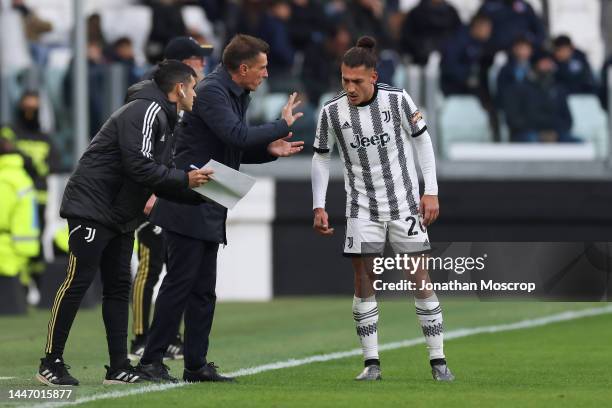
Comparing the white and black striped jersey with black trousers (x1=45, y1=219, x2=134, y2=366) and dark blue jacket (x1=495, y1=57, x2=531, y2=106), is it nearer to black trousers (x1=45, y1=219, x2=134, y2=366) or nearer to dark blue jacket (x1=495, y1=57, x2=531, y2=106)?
black trousers (x1=45, y1=219, x2=134, y2=366)

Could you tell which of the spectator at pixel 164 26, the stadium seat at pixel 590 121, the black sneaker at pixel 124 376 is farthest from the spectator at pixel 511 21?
the black sneaker at pixel 124 376

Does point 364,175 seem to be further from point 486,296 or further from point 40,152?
point 40,152

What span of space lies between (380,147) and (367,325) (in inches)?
40.0

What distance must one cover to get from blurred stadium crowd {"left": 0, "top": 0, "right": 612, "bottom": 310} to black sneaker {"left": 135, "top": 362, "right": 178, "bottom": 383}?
7121 mm

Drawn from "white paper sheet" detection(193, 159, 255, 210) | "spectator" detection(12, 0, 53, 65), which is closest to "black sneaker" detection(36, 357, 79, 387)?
"white paper sheet" detection(193, 159, 255, 210)

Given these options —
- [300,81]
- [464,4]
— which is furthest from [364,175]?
[464,4]

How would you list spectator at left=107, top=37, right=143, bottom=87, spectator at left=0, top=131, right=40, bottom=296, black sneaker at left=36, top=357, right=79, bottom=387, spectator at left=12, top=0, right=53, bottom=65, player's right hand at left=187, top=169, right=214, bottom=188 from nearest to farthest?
player's right hand at left=187, top=169, right=214, bottom=188 → black sneaker at left=36, top=357, right=79, bottom=387 → spectator at left=0, top=131, right=40, bottom=296 → spectator at left=107, top=37, right=143, bottom=87 → spectator at left=12, top=0, right=53, bottom=65

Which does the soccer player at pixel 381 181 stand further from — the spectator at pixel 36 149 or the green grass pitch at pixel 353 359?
the spectator at pixel 36 149

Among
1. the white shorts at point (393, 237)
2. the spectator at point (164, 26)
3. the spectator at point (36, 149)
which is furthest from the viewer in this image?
the spectator at point (164, 26)

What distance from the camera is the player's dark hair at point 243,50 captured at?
30.9 feet

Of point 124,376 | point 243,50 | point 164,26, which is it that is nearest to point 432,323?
point 124,376

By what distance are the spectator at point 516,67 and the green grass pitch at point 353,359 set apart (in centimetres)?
239

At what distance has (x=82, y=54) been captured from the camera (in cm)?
1762

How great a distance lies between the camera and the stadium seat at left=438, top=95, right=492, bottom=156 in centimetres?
1759
